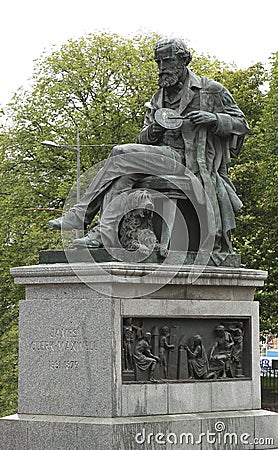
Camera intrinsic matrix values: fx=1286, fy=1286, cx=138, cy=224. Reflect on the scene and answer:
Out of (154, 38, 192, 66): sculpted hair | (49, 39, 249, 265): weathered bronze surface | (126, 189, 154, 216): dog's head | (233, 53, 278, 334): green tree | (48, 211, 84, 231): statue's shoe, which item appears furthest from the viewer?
(233, 53, 278, 334): green tree

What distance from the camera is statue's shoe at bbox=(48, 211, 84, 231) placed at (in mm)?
15469

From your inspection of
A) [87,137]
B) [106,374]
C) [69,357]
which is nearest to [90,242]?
[69,357]

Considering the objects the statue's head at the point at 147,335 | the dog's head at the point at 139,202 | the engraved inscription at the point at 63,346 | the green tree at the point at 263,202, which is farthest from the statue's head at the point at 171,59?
the green tree at the point at 263,202

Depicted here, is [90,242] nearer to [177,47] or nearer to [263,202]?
[177,47]

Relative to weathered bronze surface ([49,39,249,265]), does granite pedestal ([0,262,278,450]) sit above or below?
below

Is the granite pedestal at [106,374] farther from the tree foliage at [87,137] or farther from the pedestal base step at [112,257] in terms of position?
the tree foliage at [87,137]

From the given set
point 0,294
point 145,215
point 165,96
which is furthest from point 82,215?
A: point 0,294

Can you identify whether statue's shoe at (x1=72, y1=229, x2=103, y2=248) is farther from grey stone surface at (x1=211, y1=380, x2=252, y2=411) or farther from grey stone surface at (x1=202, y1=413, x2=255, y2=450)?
grey stone surface at (x1=202, y1=413, x2=255, y2=450)

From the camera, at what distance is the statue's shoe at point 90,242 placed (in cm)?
1480

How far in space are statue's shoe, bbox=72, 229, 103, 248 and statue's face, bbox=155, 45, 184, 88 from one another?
2.48 metres

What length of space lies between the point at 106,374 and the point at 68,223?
2.31 metres

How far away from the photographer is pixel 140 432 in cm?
1398

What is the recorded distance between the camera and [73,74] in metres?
42.7

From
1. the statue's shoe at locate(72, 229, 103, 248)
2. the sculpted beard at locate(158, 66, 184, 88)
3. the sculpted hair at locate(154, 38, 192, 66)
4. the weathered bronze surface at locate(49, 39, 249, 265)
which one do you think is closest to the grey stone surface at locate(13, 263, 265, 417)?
the statue's shoe at locate(72, 229, 103, 248)
